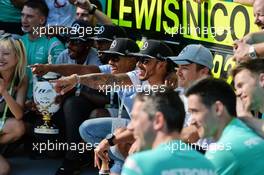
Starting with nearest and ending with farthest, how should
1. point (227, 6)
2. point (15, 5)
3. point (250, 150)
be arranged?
point (250, 150)
point (227, 6)
point (15, 5)

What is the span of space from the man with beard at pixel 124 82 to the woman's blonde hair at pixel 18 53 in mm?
970

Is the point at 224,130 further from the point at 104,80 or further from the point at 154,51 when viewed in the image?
the point at 104,80

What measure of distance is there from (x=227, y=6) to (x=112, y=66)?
1.21 meters

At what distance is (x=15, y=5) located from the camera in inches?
283

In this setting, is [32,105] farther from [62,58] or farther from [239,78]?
[239,78]

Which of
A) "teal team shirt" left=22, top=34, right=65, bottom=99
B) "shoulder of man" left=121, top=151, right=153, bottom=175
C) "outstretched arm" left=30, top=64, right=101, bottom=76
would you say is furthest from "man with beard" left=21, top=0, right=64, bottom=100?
"shoulder of man" left=121, top=151, right=153, bottom=175

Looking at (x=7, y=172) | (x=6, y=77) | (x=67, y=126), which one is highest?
(x=6, y=77)

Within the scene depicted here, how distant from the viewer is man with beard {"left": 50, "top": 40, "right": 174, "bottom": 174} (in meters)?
5.59

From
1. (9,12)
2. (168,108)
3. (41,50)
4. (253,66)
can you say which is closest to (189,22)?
(41,50)

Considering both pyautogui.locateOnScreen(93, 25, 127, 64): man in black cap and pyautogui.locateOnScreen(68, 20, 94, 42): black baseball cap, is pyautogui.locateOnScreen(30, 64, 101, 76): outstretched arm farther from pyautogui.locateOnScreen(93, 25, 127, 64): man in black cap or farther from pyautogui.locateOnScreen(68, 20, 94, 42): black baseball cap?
pyautogui.locateOnScreen(68, 20, 94, 42): black baseball cap

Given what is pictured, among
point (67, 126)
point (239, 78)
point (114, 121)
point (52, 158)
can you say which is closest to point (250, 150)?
point (239, 78)

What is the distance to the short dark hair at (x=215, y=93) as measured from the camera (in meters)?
3.93

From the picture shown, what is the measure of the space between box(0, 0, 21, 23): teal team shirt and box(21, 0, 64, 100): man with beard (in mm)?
211

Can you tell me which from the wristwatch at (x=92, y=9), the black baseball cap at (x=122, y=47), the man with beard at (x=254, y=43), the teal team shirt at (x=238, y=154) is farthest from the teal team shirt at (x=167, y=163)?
the wristwatch at (x=92, y=9)
